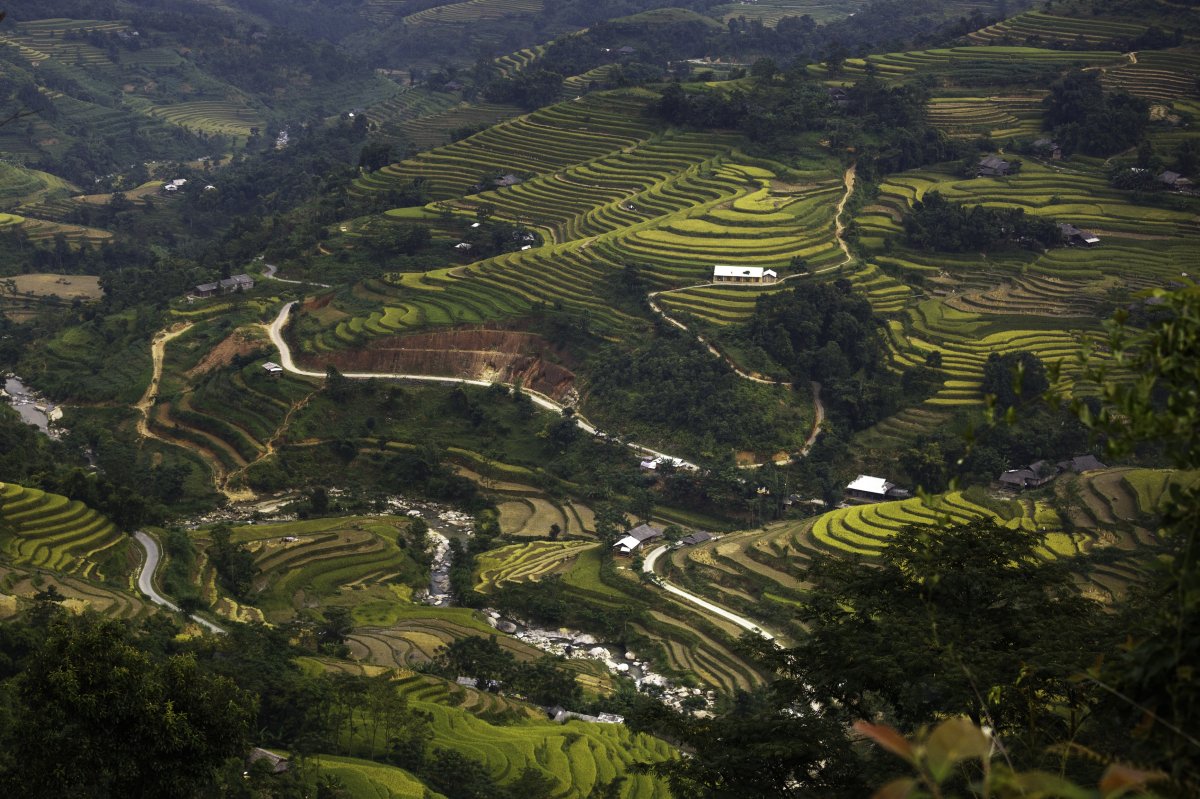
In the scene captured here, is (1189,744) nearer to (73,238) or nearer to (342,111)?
(73,238)

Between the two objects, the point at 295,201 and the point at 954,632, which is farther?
the point at 295,201

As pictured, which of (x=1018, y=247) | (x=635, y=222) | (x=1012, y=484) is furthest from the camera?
(x=635, y=222)

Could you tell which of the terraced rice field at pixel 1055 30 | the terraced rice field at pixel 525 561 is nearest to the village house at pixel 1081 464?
the terraced rice field at pixel 525 561

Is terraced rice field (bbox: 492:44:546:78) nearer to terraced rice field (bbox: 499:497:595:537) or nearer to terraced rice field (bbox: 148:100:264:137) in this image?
terraced rice field (bbox: 148:100:264:137)

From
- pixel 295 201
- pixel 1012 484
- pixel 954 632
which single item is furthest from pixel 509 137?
pixel 954 632

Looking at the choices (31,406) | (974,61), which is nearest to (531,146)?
(974,61)

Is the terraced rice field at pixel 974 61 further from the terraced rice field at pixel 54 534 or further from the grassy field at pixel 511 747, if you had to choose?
the grassy field at pixel 511 747

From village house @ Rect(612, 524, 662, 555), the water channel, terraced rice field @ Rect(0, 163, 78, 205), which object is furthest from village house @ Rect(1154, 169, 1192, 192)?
terraced rice field @ Rect(0, 163, 78, 205)
